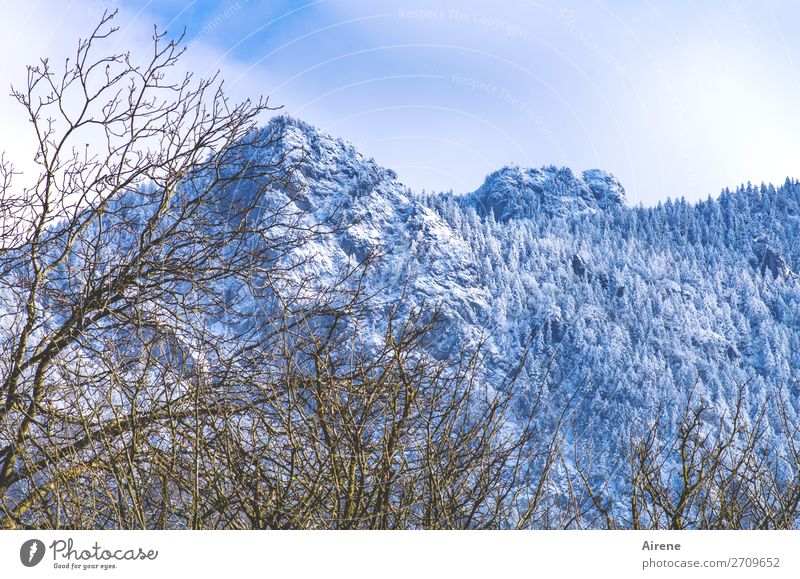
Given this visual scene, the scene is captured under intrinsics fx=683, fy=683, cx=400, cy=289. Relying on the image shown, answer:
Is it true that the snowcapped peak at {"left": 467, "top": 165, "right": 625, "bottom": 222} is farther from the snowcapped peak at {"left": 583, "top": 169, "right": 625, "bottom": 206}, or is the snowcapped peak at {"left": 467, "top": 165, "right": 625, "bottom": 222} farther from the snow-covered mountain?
the snow-covered mountain

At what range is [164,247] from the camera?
12.9 feet

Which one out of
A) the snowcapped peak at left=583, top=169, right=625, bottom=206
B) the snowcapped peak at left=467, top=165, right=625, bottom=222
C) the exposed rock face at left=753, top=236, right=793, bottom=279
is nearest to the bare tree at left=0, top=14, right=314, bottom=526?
the exposed rock face at left=753, top=236, right=793, bottom=279

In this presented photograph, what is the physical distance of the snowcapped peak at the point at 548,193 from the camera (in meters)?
93.8

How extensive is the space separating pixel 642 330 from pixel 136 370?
159ft

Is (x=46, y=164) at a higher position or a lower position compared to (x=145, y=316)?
higher

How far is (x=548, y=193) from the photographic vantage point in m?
116

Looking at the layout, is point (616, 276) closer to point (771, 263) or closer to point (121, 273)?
point (771, 263)

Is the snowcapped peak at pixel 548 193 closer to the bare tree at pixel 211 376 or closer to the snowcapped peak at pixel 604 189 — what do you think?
the snowcapped peak at pixel 604 189

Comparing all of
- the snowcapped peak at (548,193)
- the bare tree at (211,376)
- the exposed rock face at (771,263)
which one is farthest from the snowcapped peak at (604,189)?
the bare tree at (211,376)

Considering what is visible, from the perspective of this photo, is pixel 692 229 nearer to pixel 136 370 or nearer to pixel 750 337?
pixel 750 337

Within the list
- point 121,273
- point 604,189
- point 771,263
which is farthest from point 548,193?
point 121,273

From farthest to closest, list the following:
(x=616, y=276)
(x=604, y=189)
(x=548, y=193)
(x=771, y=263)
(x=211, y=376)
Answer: (x=548, y=193)
(x=604, y=189)
(x=616, y=276)
(x=771, y=263)
(x=211, y=376)

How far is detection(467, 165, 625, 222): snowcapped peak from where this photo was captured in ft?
308

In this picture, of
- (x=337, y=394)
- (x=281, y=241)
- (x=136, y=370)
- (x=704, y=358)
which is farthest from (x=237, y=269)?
(x=704, y=358)
